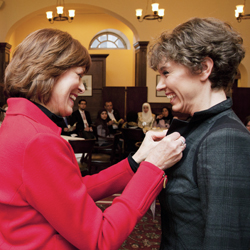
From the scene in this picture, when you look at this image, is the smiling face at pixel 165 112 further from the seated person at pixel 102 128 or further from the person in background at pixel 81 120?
the person in background at pixel 81 120

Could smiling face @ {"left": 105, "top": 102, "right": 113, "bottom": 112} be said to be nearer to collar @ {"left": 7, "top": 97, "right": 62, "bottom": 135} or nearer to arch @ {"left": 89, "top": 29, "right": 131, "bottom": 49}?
arch @ {"left": 89, "top": 29, "right": 131, "bottom": 49}

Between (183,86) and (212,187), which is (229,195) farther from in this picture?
(183,86)

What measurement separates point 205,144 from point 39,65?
0.69 metres

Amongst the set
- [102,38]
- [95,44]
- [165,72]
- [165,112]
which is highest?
[102,38]

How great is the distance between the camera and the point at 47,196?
0.96 m

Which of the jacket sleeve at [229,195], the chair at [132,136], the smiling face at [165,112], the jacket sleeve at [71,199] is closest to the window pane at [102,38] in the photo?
the smiling face at [165,112]

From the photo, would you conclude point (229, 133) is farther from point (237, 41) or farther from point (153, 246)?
point (153, 246)

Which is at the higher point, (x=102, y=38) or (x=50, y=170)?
(x=102, y=38)

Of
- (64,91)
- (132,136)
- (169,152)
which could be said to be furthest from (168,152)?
(132,136)

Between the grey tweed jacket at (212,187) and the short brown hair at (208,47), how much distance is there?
0.13 m

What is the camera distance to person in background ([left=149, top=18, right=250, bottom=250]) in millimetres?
970

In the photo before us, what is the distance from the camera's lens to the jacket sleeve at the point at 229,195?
3.16 feet

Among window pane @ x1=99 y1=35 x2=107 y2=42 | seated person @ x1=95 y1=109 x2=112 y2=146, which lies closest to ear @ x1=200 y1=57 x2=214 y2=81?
seated person @ x1=95 y1=109 x2=112 y2=146

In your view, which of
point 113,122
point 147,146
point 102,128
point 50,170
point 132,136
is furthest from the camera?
point 113,122
